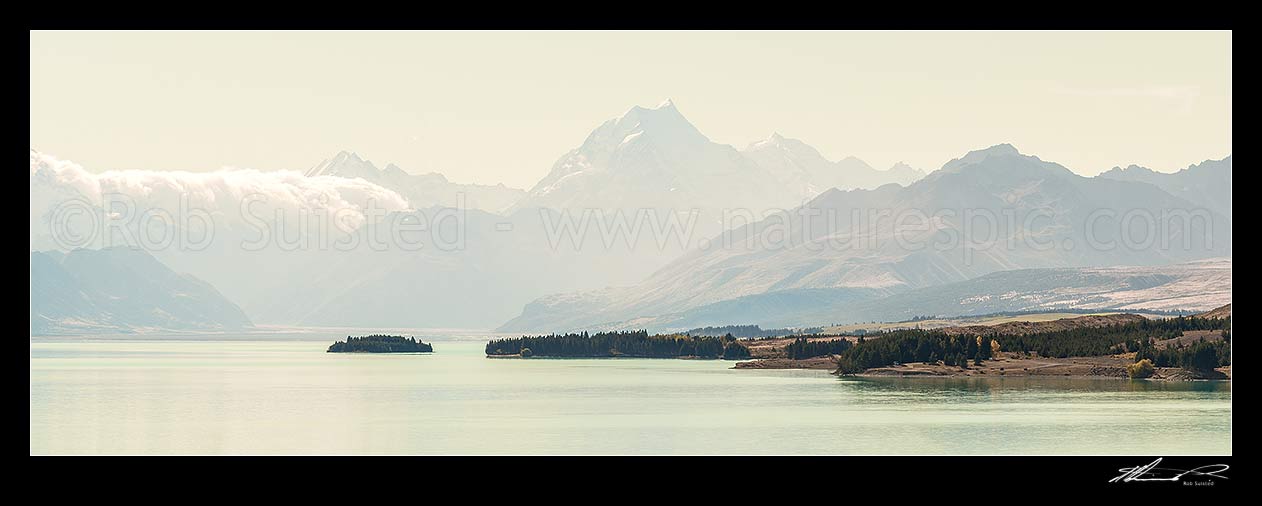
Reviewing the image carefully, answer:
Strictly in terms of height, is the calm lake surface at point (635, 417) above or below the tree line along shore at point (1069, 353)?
below

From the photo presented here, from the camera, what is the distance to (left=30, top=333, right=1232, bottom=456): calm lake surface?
270 ft

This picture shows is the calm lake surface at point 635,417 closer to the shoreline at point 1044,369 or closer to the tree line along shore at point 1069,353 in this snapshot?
the shoreline at point 1044,369
